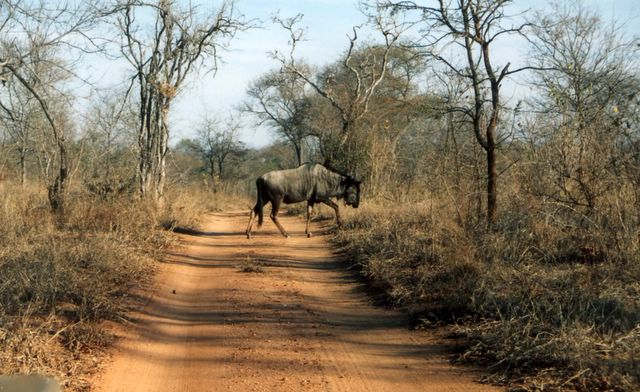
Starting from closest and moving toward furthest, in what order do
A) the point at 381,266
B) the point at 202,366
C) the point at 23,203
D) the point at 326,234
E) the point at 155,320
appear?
the point at 202,366, the point at 155,320, the point at 381,266, the point at 23,203, the point at 326,234

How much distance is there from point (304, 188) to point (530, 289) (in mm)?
10213

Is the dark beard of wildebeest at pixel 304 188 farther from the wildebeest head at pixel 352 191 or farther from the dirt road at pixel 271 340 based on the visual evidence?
the dirt road at pixel 271 340

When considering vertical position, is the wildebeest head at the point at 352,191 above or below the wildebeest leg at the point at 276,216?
above

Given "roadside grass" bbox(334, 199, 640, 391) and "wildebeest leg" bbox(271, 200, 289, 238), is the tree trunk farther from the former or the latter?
"wildebeest leg" bbox(271, 200, 289, 238)

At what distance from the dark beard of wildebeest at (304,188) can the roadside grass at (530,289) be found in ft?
17.2

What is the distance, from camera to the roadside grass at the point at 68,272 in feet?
18.7

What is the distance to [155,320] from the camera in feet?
25.6

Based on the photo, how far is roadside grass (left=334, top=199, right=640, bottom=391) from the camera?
5340 millimetres

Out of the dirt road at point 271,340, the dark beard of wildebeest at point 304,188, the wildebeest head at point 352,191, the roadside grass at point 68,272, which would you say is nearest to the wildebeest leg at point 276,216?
the dark beard of wildebeest at point 304,188

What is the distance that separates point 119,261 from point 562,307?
6565mm

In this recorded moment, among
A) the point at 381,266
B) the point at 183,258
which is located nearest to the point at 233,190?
the point at 183,258

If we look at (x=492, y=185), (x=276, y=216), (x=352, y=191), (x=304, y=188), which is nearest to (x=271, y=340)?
(x=492, y=185)

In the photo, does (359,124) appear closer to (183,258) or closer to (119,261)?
(183,258)

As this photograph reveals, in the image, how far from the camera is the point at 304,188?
1675cm
